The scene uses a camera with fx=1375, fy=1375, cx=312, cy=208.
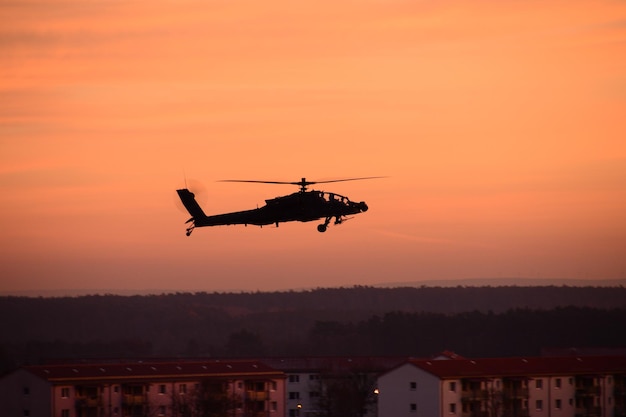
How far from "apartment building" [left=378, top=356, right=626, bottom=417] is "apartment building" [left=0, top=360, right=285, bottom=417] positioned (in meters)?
10.9

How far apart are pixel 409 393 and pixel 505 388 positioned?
331 inches

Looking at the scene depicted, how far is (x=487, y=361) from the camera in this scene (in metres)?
119

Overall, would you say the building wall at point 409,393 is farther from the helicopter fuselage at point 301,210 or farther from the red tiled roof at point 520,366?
the helicopter fuselage at point 301,210

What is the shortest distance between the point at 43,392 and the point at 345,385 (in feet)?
109

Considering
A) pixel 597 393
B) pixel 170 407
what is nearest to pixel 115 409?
pixel 170 407

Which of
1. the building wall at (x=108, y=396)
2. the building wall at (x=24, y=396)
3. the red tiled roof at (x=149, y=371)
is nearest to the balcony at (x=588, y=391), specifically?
the building wall at (x=108, y=396)

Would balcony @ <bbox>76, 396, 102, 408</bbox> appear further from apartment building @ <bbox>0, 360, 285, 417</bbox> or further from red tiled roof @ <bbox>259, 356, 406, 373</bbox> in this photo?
red tiled roof @ <bbox>259, 356, 406, 373</bbox>

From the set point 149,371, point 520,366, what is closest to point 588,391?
point 520,366

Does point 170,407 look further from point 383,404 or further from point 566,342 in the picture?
point 566,342

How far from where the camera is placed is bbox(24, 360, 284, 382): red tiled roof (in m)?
109

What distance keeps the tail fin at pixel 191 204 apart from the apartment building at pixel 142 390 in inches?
1237

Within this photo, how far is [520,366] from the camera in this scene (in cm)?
11931

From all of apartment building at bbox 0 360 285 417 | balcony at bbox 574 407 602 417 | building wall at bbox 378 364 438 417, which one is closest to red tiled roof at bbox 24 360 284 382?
apartment building at bbox 0 360 285 417

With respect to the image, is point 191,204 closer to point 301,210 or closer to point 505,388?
point 301,210
